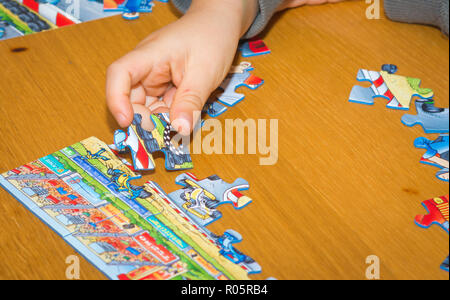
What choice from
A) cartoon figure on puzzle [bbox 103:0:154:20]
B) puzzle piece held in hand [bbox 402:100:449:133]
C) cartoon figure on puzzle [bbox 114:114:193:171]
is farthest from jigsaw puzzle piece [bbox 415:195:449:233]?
cartoon figure on puzzle [bbox 103:0:154:20]

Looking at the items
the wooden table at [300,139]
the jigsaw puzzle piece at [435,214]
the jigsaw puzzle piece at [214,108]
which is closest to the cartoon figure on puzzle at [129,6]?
the wooden table at [300,139]

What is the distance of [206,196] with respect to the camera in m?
1.05

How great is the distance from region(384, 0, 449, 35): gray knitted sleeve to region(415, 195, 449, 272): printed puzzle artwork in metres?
0.52

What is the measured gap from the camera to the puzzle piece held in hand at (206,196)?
1015mm

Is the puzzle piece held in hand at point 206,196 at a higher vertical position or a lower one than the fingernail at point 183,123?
lower

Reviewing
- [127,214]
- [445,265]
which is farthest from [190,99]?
[445,265]

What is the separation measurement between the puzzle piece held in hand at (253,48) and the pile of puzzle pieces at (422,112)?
25 centimetres

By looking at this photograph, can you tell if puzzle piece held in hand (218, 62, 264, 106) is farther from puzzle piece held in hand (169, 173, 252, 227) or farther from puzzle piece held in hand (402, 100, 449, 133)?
puzzle piece held in hand (402, 100, 449, 133)

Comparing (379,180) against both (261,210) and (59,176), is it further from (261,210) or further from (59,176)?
(59,176)

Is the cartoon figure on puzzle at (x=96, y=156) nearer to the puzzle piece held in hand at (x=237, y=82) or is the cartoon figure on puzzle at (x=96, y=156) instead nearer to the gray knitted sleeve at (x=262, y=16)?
the puzzle piece held in hand at (x=237, y=82)

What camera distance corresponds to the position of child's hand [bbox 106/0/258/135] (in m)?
1.14

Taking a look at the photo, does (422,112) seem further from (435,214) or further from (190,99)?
(190,99)

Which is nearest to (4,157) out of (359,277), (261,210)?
(261,210)

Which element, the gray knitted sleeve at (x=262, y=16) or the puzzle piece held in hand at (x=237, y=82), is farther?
the gray knitted sleeve at (x=262, y=16)
